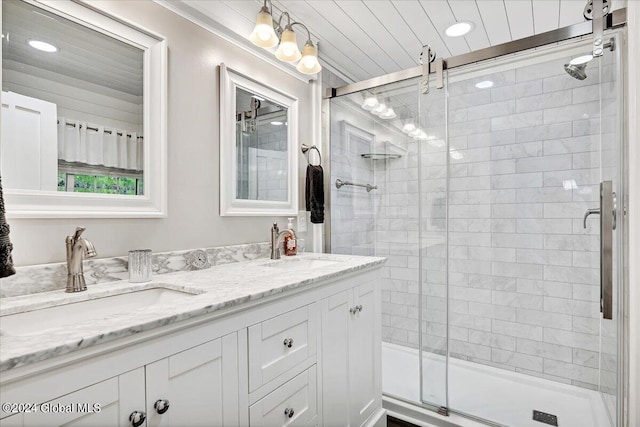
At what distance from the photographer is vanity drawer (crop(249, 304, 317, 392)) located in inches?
42.3

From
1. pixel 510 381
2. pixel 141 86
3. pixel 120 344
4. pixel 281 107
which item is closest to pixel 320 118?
pixel 281 107

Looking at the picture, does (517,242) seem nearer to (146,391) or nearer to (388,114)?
(388,114)

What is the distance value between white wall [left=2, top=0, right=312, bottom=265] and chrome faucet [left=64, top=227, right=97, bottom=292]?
0.28 feet

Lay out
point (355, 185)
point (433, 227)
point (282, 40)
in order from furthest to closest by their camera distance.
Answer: point (355, 185), point (433, 227), point (282, 40)

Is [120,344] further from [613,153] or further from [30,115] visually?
[613,153]

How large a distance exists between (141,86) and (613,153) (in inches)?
86.6

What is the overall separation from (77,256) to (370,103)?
208 cm

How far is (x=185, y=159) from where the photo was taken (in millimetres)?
1567

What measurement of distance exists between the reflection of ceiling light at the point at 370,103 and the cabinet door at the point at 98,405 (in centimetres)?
224

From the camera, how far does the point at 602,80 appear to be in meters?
1.94

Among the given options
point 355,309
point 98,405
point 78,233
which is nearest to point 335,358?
point 355,309

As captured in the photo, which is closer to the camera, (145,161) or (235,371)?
(235,371)

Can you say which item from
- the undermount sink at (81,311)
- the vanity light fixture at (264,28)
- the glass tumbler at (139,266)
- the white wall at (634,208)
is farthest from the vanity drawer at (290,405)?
the vanity light fixture at (264,28)

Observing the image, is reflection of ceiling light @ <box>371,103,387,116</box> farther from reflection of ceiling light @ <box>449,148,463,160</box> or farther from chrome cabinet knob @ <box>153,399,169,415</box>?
chrome cabinet knob @ <box>153,399,169,415</box>
